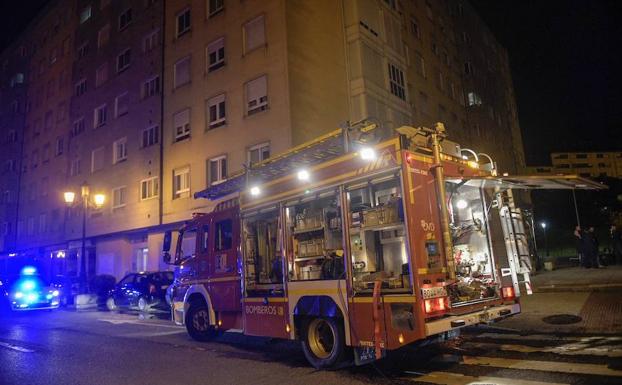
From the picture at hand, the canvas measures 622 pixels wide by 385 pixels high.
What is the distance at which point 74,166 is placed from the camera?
2844cm

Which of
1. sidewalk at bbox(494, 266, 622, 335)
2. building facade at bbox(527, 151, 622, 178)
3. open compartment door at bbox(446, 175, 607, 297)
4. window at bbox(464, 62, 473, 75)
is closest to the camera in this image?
open compartment door at bbox(446, 175, 607, 297)

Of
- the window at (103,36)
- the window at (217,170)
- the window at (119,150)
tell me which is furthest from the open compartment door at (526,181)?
the window at (103,36)

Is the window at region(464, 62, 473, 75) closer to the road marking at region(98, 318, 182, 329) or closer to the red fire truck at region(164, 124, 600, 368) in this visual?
the red fire truck at region(164, 124, 600, 368)

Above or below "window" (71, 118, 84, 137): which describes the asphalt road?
below

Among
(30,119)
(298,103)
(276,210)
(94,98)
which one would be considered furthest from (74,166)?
(276,210)

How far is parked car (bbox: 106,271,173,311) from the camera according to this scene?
14969 mm

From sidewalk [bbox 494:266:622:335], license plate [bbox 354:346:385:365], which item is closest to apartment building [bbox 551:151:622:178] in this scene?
sidewalk [bbox 494:266:622:335]

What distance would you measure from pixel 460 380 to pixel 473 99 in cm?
3198

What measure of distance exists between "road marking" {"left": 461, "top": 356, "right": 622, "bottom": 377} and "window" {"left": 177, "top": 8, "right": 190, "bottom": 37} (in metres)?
20.4

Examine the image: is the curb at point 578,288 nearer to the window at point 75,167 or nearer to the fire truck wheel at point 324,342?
the fire truck wheel at point 324,342

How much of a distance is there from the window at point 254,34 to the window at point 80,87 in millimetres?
16152

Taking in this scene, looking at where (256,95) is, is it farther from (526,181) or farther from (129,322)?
(526,181)

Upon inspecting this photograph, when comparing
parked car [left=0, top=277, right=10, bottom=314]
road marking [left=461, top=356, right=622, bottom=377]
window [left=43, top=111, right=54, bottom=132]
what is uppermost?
window [left=43, top=111, right=54, bottom=132]

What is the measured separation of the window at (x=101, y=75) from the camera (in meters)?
27.2
